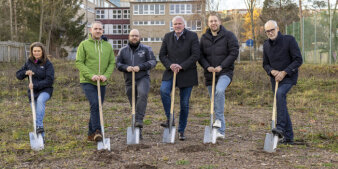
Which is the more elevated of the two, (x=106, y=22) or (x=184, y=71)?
(x=106, y=22)

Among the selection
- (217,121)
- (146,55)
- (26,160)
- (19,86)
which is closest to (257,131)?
(217,121)

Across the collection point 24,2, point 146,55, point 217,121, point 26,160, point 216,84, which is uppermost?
point 24,2

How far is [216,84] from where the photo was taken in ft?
22.0

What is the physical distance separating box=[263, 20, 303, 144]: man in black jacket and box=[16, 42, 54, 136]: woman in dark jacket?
370 centimetres

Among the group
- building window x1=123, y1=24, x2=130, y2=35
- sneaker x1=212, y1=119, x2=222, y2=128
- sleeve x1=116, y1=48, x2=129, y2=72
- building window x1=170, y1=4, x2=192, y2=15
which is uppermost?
building window x1=170, y1=4, x2=192, y2=15

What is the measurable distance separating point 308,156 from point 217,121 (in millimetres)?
1610

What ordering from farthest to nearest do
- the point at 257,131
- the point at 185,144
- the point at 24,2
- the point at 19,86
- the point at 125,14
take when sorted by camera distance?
1. the point at 125,14
2. the point at 24,2
3. the point at 19,86
4. the point at 257,131
5. the point at 185,144

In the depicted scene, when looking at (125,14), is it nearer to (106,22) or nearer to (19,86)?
(106,22)

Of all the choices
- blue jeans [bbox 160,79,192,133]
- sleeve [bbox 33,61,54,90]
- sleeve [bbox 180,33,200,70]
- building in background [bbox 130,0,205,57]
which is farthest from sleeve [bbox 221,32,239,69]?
building in background [bbox 130,0,205,57]

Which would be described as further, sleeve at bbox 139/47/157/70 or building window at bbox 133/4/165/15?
building window at bbox 133/4/165/15

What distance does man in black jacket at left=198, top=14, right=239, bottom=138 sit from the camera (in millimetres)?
6492

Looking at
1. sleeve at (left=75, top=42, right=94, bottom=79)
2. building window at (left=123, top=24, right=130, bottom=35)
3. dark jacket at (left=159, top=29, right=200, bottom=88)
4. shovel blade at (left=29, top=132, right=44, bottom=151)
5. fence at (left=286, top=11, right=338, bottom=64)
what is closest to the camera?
shovel blade at (left=29, top=132, right=44, bottom=151)

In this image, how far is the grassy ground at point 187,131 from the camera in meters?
5.30

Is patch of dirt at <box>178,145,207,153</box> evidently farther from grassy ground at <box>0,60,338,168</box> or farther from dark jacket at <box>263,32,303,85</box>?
dark jacket at <box>263,32,303,85</box>
